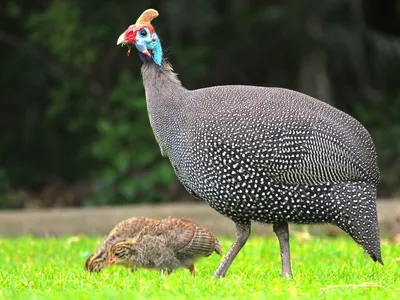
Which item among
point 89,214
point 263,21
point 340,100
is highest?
point 263,21

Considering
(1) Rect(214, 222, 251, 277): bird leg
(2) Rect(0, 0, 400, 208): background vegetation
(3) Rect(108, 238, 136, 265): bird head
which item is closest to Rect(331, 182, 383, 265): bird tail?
(1) Rect(214, 222, 251, 277): bird leg

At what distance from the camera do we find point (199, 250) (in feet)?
21.9

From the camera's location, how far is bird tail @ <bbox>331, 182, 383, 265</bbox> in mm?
6027

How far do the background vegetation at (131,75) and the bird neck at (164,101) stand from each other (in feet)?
18.1

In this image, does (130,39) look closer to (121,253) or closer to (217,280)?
(121,253)

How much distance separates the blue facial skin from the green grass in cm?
149

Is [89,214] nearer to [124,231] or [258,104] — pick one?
[124,231]

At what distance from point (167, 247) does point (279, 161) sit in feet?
3.78

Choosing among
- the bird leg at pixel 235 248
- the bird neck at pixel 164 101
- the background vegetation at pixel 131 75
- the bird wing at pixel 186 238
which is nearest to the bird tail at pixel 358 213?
the bird leg at pixel 235 248

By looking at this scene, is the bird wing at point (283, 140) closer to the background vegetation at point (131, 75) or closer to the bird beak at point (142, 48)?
the bird beak at point (142, 48)

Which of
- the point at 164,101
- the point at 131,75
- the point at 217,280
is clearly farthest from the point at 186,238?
the point at 131,75

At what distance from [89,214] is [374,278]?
5.11 metres

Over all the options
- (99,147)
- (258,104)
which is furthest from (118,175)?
(258,104)

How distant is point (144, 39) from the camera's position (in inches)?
260
